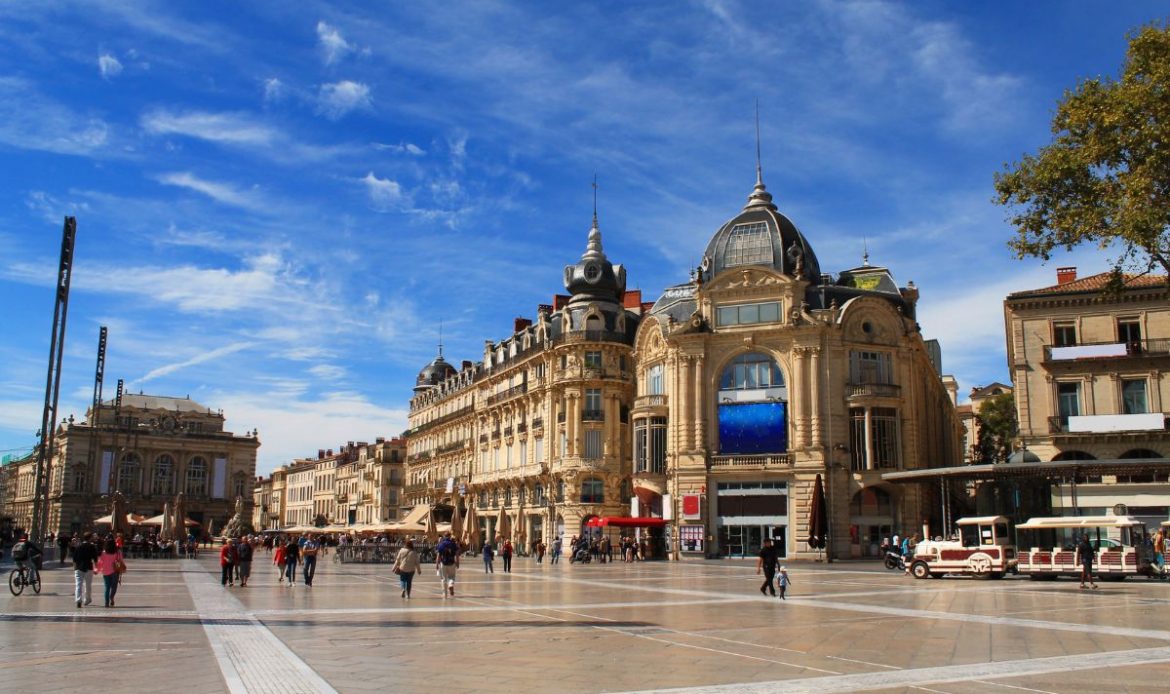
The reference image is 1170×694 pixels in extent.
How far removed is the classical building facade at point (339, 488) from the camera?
104188 mm

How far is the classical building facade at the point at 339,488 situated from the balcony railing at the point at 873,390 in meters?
40.2

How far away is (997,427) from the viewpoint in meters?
71.7

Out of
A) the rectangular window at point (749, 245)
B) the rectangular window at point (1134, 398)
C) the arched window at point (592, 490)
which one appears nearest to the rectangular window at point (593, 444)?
the arched window at point (592, 490)

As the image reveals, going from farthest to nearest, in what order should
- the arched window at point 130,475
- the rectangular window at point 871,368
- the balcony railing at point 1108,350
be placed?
A: the arched window at point 130,475 < the rectangular window at point 871,368 < the balcony railing at point 1108,350

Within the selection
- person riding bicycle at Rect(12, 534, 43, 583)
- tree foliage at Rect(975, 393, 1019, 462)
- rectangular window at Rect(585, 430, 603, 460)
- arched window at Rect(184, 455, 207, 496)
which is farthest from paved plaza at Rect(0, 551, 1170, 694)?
arched window at Rect(184, 455, 207, 496)

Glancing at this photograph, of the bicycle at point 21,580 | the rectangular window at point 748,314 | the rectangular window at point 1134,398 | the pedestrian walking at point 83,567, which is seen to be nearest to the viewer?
the pedestrian walking at point 83,567

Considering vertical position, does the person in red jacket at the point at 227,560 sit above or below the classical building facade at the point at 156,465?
below

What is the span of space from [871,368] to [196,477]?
85.2 m

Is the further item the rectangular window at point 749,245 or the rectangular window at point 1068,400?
the rectangular window at point 749,245

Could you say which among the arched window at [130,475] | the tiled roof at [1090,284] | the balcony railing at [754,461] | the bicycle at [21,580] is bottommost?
the bicycle at [21,580]

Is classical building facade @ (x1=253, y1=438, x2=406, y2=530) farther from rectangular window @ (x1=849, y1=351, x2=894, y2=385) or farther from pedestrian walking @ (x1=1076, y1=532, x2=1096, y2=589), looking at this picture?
pedestrian walking @ (x1=1076, y1=532, x2=1096, y2=589)

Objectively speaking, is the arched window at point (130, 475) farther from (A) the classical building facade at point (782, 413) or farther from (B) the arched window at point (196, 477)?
(A) the classical building facade at point (782, 413)

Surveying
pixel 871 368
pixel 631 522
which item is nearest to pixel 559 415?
pixel 631 522

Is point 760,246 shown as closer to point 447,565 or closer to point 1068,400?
point 1068,400
